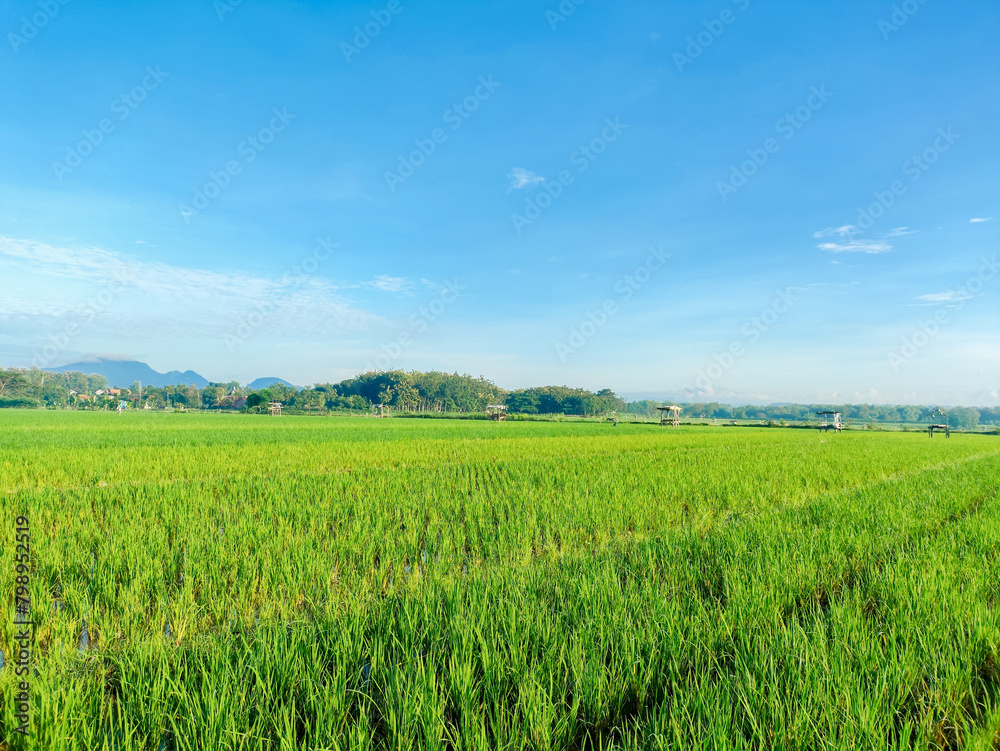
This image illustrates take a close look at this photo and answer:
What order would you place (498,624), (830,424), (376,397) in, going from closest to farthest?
(498,624) < (830,424) < (376,397)

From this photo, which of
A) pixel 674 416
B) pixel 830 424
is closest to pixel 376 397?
pixel 674 416

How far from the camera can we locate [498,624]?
2365mm

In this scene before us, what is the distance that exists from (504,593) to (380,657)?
0.95 m

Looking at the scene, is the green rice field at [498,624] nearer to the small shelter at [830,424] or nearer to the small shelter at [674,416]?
the small shelter at [674,416]

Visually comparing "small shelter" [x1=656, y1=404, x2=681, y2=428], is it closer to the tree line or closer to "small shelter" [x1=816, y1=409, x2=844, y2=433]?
"small shelter" [x1=816, y1=409, x2=844, y2=433]

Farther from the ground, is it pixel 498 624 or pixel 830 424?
pixel 498 624

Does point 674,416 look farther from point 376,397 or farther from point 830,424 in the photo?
point 376,397

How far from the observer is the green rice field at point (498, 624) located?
1658 mm

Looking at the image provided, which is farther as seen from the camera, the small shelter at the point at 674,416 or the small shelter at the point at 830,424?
the small shelter at the point at 674,416

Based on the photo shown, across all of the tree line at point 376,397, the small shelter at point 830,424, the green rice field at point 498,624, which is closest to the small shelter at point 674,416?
the small shelter at point 830,424

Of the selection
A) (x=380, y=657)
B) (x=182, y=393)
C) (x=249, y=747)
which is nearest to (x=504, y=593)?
(x=380, y=657)

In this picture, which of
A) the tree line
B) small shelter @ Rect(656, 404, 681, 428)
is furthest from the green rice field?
the tree line

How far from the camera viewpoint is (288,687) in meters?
1.91

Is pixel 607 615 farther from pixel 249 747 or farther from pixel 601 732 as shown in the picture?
pixel 249 747
